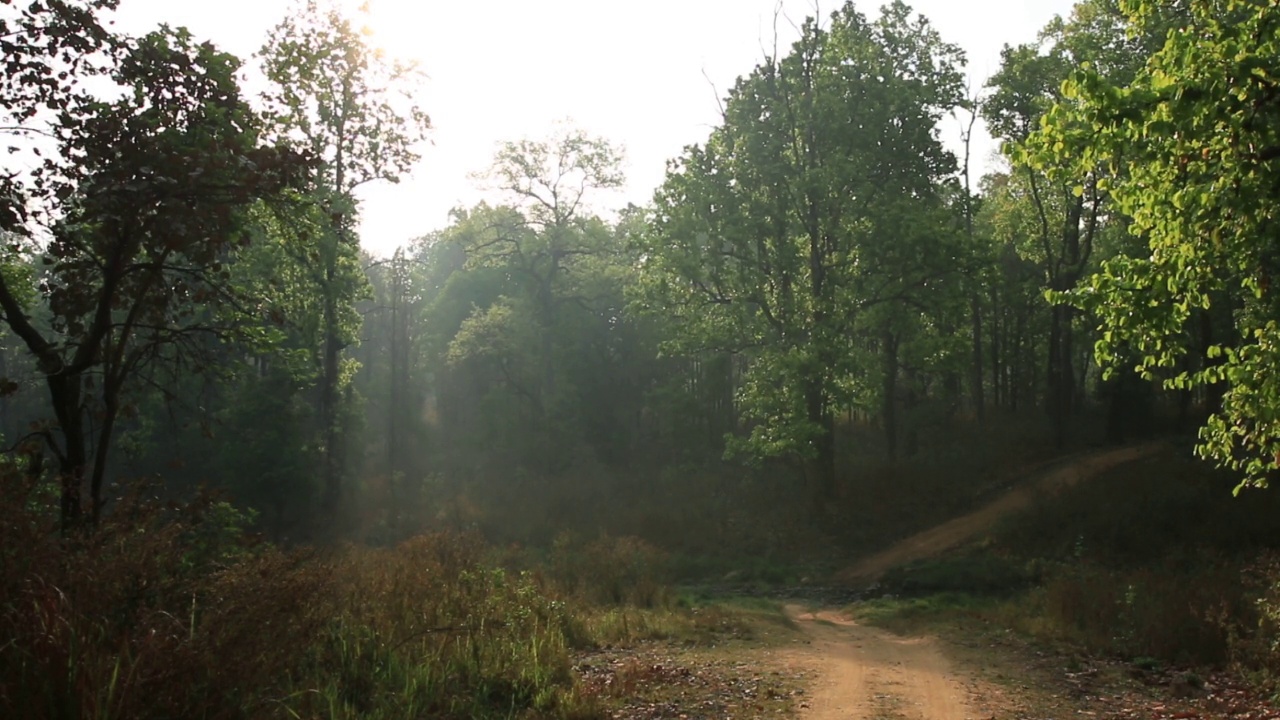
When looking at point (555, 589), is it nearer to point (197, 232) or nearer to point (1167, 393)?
point (197, 232)

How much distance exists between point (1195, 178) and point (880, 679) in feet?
20.6

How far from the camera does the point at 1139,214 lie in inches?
341

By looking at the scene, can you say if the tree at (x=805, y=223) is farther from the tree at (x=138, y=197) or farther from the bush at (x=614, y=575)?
the tree at (x=138, y=197)

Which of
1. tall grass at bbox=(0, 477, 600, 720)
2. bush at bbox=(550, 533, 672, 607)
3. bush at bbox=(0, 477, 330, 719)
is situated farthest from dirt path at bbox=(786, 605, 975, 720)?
bush at bbox=(0, 477, 330, 719)

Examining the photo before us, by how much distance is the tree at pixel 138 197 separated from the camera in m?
Answer: 8.34

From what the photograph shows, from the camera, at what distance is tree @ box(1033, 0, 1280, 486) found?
748 centimetres

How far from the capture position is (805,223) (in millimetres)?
27047

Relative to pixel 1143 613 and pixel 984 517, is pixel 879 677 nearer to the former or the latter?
pixel 1143 613

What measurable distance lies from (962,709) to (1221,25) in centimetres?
688

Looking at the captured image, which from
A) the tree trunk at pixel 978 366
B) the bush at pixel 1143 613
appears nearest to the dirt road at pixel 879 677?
the bush at pixel 1143 613

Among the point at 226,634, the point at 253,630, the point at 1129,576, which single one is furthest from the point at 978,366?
the point at 226,634

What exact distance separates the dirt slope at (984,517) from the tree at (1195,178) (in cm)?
1438

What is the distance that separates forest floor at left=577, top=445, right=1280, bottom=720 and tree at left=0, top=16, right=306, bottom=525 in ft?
19.5

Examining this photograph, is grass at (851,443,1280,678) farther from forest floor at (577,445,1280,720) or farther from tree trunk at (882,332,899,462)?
tree trunk at (882,332,899,462)
